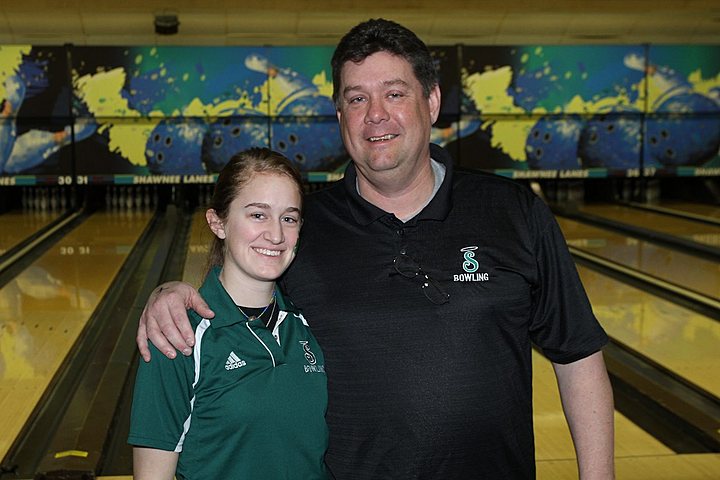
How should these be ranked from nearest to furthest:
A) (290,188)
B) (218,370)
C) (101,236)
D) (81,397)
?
1. (218,370)
2. (290,188)
3. (81,397)
4. (101,236)

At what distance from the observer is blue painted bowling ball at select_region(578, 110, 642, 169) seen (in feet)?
29.0

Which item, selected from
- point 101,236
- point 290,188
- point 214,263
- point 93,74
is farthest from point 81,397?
point 93,74

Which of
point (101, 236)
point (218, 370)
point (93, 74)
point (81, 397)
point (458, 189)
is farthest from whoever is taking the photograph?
point (93, 74)

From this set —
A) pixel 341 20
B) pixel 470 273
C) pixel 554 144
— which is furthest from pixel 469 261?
pixel 341 20

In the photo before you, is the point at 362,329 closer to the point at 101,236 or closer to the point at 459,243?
the point at 459,243

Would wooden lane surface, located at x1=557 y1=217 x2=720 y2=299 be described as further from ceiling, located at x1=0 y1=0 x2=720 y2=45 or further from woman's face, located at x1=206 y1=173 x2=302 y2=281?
woman's face, located at x1=206 y1=173 x2=302 y2=281

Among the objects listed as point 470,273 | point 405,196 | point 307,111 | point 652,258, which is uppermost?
point 307,111

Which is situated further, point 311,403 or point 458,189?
point 458,189

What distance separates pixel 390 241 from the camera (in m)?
1.74

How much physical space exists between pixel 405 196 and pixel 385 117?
169 mm

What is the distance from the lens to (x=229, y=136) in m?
8.48

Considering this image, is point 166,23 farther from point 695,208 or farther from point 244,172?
point 244,172

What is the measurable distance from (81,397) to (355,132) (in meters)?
2.15

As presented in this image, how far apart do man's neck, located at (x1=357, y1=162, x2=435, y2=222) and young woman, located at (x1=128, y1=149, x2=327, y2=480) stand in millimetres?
163
